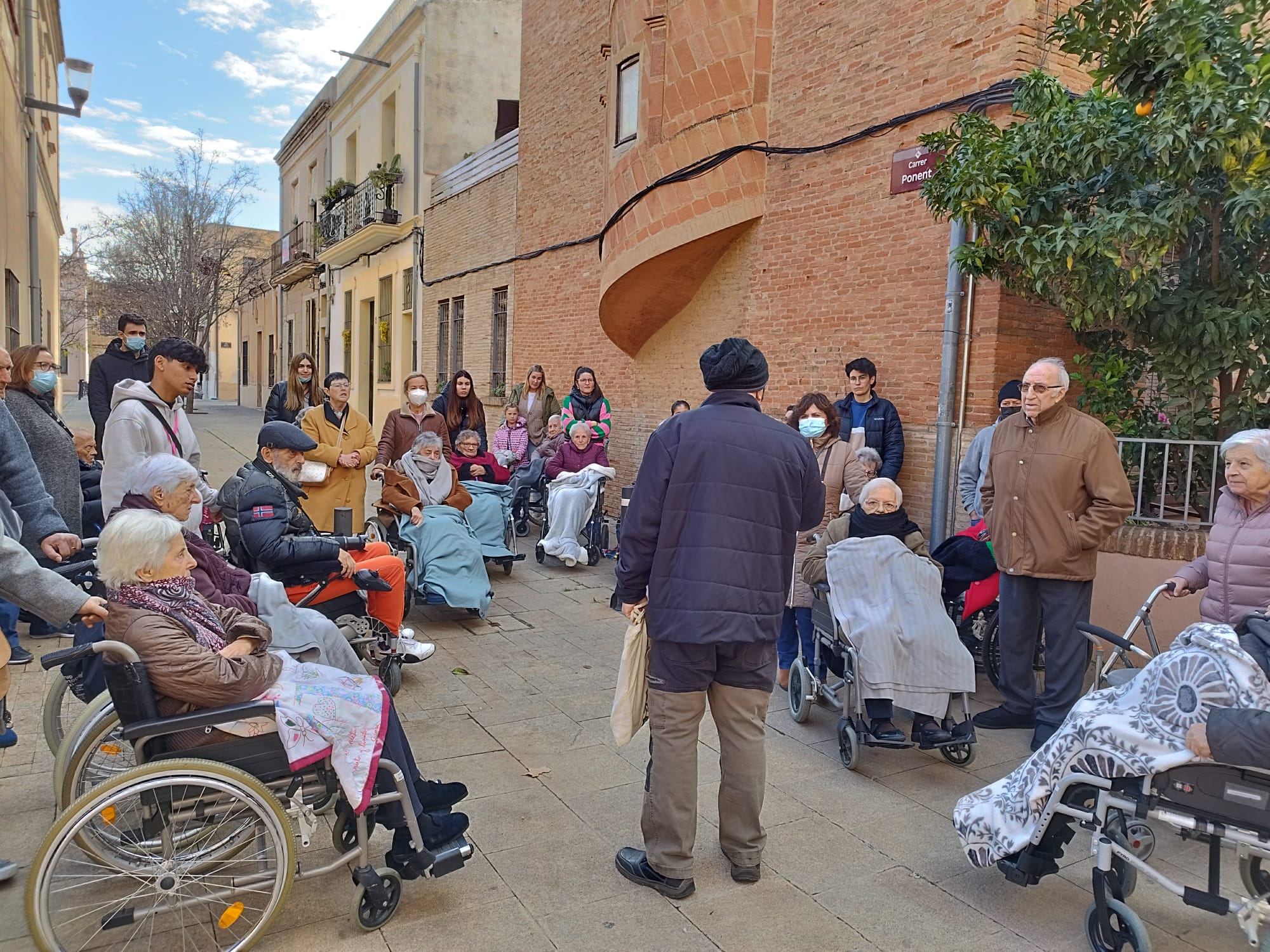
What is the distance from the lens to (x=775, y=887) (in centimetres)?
315

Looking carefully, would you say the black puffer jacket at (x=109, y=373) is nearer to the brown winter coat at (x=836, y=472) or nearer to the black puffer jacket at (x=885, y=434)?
the brown winter coat at (x=836, y=472)

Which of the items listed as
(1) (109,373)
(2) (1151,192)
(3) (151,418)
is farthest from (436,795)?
(1) (109,373)

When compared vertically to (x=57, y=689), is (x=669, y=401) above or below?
above

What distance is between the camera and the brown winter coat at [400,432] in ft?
24.2

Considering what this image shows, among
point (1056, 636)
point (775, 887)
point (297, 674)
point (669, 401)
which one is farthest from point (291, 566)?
point (669, 401)

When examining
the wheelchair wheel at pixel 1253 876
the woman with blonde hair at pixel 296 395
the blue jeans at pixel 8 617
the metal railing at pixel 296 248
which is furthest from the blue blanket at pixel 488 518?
the metal railing at pixel 296 248

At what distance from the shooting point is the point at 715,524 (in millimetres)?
3004

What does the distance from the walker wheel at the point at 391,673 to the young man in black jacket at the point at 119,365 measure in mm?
3576

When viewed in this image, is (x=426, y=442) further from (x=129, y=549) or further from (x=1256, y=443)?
(x=1256, y=443)

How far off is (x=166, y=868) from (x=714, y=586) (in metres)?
1.85

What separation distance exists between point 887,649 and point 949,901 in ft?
3.79

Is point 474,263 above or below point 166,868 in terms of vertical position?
above

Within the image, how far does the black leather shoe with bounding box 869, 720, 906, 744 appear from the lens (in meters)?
4.06

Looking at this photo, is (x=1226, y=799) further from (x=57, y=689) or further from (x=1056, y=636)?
(x=57, y=689)
